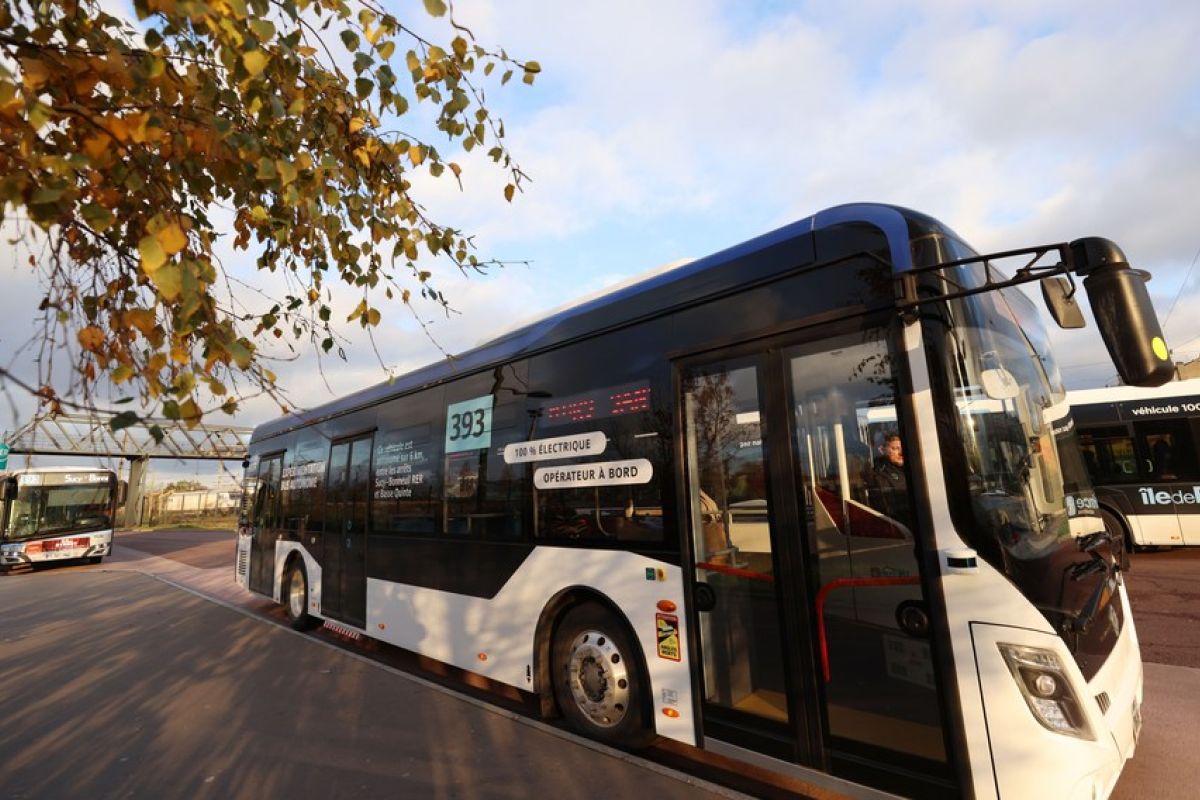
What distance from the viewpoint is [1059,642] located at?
270 cm

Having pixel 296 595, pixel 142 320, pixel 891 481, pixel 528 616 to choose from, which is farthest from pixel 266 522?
pixel 891 481

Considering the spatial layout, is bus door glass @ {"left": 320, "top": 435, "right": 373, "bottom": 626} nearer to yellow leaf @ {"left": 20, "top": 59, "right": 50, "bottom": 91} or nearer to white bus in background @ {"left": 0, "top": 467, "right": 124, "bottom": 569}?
yellow leaf @ {"left": 20, "top": 59, "right": 50, "bottom": 91}

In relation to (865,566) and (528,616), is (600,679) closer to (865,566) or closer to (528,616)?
(528,616)

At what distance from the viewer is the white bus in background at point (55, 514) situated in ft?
57.1

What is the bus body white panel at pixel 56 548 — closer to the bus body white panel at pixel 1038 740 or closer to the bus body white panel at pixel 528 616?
the bus body white panel at pixel 528 616

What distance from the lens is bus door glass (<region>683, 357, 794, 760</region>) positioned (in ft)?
11.5

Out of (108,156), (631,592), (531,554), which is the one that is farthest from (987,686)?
(108,156)

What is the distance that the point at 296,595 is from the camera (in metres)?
8.99

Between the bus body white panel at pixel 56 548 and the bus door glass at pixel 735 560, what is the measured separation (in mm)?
22105

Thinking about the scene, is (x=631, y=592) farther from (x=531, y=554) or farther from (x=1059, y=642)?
(x=1059, y=642)

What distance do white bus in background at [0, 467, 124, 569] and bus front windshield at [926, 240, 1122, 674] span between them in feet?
70.5

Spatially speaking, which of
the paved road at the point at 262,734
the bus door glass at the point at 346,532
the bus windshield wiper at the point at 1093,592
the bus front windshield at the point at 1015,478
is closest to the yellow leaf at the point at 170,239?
the bus front windshield at the point at 1015,478

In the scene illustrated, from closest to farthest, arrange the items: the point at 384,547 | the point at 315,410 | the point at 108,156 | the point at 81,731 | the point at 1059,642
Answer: the point at 108,156 → the point at 1059,642 → the point at 81,731 → the point at 384,547 → the point at 315,410

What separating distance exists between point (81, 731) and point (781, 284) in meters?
6.46
